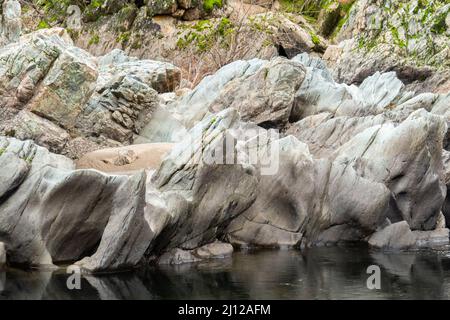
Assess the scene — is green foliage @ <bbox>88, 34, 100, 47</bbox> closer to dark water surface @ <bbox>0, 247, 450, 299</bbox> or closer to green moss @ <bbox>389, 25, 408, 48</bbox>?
green moss @ <bbox>389, 25, 408, 48</bbox>

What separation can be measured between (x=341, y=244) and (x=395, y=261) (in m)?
3.61

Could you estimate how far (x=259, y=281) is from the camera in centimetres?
1841

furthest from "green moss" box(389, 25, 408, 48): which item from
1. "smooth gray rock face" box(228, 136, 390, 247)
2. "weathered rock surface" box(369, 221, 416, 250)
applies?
"weathered rock surface" box(369, 221, 416, 250)

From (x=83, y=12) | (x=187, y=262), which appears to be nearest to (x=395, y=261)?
(x=187, y=262)

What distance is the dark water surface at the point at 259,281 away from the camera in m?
16.5

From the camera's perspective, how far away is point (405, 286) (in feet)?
59.2

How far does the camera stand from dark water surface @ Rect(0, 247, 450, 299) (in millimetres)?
16547

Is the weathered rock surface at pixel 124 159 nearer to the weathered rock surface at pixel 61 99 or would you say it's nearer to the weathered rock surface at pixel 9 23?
the weathered rock surface at pixel 61 99

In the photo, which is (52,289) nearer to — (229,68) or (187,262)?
(187,262)

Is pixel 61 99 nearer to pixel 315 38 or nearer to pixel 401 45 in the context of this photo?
pixel 401 45

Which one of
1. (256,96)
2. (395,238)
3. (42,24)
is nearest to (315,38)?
(42,24)

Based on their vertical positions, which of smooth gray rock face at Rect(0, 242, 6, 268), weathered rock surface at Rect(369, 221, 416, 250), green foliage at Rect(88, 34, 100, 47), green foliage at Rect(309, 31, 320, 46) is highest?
green foliage at Rect(309, 31, 320, 46)

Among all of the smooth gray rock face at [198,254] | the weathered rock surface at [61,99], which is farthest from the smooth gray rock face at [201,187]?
the weathered rock surface at [61,99]
